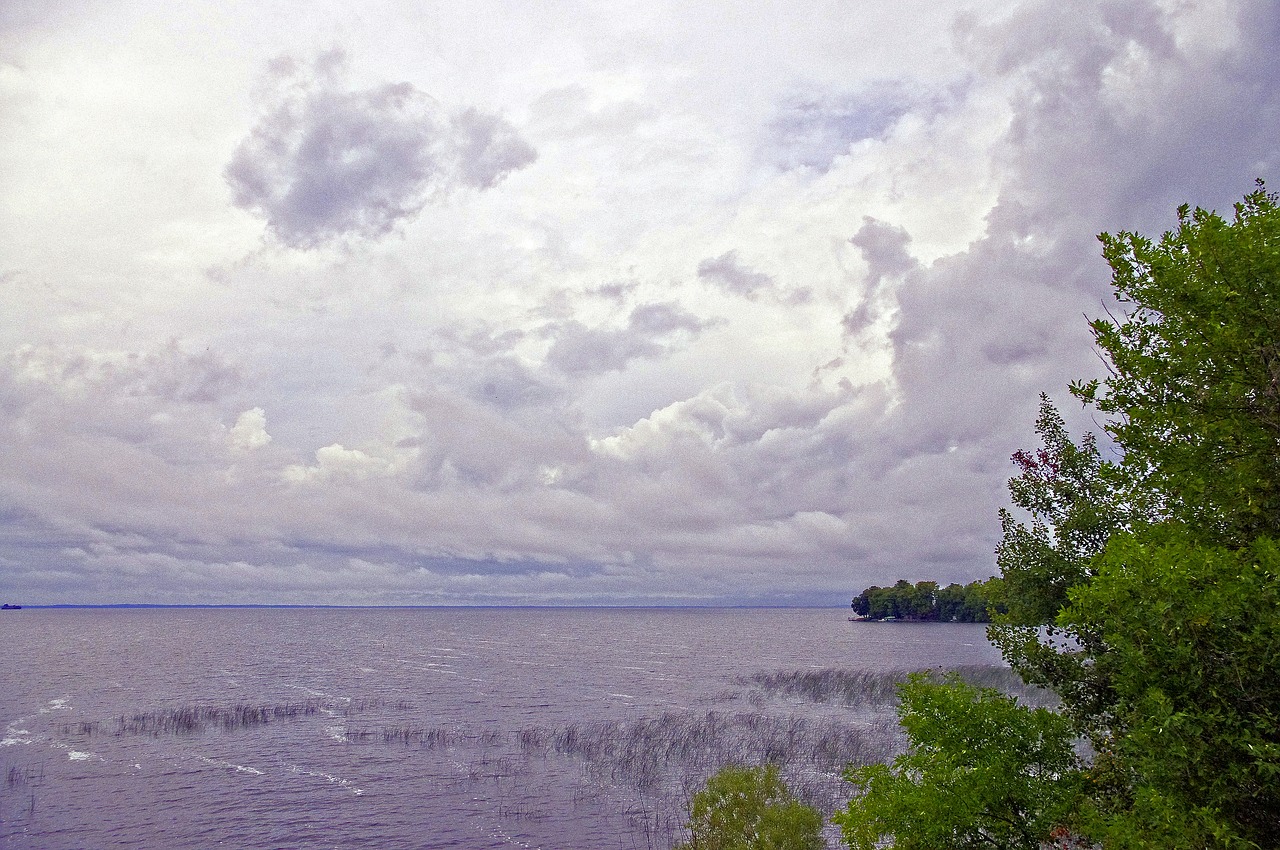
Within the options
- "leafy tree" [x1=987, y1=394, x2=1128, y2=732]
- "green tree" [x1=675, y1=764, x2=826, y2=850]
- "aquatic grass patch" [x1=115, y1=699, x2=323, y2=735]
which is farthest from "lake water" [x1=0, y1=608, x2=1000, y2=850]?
"leafy tree" [x1=987, y1=394, x2=1128, y2=732]

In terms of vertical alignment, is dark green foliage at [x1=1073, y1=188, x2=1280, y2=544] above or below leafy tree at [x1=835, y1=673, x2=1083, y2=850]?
above

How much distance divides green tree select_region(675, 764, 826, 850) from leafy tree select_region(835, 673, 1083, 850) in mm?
16656

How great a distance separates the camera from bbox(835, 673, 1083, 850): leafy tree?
731 inches

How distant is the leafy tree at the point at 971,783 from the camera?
18.6 meters

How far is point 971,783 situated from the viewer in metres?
18.8

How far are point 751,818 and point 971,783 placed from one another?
20.5 m

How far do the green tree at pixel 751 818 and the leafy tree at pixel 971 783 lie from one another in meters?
16.7

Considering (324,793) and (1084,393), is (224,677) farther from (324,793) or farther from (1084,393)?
(1084,393)

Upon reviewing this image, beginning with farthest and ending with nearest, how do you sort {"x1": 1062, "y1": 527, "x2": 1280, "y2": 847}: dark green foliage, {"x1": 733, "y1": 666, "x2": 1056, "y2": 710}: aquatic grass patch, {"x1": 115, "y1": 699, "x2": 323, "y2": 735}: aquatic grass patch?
{"x1": 733, "y1": 666, "x2": 1056, "y2": 710}: aquatic grass patch < {"x1": 115, "y1": 699, "x2": 323, "y2": 735}: aquatic grass patch < {"x1": 1062, "y1": 527, "x2": 1280, "y2": 847}: dark green foliage

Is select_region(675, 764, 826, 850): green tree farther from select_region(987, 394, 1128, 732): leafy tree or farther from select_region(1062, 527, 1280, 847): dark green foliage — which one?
select_region(1062, 527, 1280, 847): dark green foliage

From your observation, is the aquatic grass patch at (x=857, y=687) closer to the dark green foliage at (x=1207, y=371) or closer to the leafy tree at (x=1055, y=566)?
the leafy tree at (x=1055, y=566)

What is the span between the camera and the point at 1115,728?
72.0 ft

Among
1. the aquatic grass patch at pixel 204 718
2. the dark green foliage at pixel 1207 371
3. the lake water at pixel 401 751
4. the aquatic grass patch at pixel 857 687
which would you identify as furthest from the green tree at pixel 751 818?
the aquatic grass patch at pixel 204 718

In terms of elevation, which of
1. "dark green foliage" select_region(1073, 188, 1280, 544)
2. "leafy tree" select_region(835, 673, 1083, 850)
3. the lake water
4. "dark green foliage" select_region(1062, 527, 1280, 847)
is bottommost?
the lake water
